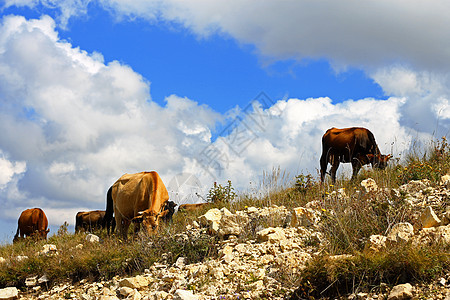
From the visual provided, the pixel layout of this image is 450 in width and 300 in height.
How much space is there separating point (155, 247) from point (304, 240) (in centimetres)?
326

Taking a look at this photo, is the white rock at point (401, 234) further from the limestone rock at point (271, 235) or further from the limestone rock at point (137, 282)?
the limestone rock at point (137, 282)

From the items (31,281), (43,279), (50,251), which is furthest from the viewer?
(50,251)

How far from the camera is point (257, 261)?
7.43 m

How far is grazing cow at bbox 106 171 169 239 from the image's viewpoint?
1127 cm

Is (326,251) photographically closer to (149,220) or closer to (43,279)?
(149,220)

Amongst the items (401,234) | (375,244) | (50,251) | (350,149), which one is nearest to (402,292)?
(375,244)

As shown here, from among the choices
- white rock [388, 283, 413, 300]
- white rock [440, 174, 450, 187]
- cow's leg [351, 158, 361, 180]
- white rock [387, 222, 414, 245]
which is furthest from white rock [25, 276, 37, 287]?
cow's leg [351, 158, 361, 180]

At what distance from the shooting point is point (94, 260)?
9.68 m

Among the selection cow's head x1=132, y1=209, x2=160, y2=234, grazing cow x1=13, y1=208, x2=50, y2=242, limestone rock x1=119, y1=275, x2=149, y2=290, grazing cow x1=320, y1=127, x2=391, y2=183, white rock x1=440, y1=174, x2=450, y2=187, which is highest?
grazing cow x1=320, y1=127, x2=391, y2=183

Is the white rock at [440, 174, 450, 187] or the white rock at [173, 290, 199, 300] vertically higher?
the white rock at [440, 174, 450, 187]

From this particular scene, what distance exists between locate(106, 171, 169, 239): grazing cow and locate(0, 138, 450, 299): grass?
0.81 metres

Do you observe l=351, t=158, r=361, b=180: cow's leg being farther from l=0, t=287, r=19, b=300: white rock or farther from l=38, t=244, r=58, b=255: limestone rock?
l=0, t=287, r=19, b=300: white rock

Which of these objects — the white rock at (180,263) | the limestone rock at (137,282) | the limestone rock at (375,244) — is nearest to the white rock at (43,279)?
the limestone rock at (137,282)

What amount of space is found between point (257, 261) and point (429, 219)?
2.96 meters
